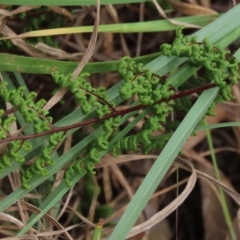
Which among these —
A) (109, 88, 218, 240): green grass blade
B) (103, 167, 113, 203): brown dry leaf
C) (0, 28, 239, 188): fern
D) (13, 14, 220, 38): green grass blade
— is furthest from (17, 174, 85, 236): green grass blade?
(103, 167, 113, 203): brown dry leaf

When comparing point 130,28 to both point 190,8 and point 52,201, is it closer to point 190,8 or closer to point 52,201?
point 190,8

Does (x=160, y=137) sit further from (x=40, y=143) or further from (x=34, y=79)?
(x=34, y=79)

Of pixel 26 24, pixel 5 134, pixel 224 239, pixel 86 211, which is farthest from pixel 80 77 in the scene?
pixel 224 239

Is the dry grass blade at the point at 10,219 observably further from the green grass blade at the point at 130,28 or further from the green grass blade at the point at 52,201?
the green grass blade at the point at 130,28

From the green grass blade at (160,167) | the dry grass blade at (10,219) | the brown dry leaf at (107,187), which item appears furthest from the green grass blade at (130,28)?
the brown dry leaf at (107,187)

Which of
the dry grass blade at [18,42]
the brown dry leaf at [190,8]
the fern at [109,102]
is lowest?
the fern at [109,102]

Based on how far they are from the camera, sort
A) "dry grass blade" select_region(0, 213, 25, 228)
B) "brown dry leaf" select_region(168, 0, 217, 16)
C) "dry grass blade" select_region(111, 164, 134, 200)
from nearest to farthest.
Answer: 1. "dry grass blade" select_region(0, 213, 25, 228)
2. "brown dry leaf" select_region(168, 0, 217, 16)
3. "dry grass blade" select_region(111, 164, 134, 200)

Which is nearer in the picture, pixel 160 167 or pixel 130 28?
pixel 160 167


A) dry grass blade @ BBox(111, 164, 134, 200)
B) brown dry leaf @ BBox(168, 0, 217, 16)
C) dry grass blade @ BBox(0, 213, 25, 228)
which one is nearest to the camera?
dry grass blade @ BBox(0, 213, 25, 228)

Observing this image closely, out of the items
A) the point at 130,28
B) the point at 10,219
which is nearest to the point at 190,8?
the point at 130,28

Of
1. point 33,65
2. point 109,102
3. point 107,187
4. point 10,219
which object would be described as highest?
point 33,65

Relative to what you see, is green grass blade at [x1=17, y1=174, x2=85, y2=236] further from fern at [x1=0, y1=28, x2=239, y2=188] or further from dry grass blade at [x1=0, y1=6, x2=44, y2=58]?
dry grass blade at [x1=0, y1=6, x2=44, y2=58]
